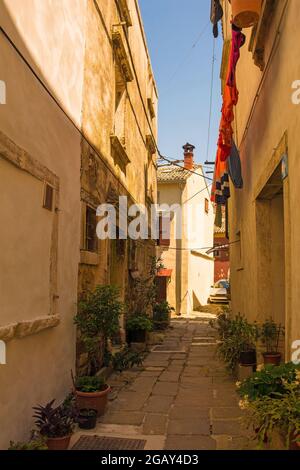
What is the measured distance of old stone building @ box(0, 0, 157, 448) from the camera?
353cm

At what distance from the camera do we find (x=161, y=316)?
12867mm

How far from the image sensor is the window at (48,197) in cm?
430

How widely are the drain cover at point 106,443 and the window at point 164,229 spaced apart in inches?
610

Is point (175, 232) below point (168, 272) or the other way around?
the other way around

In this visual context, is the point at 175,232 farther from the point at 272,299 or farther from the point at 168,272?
the point at 272,299

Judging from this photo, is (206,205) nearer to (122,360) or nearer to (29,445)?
(122,360)

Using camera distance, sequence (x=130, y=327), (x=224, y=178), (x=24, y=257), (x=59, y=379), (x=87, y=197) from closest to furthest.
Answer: (x=24, y=257) < (x=59, y=379) < (x=87, y=197) < (x=224, y=178) < (x=130, y=327)

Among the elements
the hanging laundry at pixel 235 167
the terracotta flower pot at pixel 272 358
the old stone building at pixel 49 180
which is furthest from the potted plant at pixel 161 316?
the terracotta flower pot at pixel 272 358

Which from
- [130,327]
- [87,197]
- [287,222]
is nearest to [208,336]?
[130,327]

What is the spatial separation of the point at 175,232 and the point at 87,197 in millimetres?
13923

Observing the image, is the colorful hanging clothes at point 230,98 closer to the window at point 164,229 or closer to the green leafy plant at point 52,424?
the green leafy plant at point 52,424

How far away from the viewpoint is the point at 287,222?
3891mm

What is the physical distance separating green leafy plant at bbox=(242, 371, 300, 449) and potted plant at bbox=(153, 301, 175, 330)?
388 inches

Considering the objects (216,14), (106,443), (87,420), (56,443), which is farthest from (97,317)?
(216,14)
